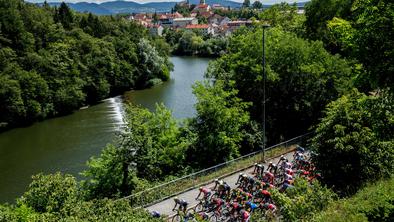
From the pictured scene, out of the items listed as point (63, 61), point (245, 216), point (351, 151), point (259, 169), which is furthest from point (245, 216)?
point (63, 61)

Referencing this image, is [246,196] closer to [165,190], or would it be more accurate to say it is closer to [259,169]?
[259,169]

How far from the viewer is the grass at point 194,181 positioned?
1759cm

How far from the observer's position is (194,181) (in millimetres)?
19203

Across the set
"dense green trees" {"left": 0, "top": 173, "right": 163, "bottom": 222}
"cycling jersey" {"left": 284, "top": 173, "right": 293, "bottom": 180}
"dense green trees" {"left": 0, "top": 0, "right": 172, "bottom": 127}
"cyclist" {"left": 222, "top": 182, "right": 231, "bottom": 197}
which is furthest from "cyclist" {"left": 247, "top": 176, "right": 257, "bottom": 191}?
"dense green trees" {"left": 0, "top": 0, "right": 172, "bottom": 127}

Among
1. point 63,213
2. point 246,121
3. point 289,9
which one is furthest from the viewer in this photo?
point 289,9

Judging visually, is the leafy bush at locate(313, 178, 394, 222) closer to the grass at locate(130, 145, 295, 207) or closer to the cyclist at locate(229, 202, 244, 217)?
the cyclist at locate(229, 202, 244, 217)

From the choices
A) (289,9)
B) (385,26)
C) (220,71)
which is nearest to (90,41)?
(289,9)

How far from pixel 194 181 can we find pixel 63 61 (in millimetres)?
37910

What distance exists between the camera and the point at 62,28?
2234 inches

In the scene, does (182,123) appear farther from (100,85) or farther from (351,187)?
(100,85)

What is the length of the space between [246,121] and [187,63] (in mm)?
65839

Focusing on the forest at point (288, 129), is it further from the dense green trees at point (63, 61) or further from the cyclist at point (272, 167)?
the dense green trees at point (63, 61)

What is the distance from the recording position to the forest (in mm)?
11070

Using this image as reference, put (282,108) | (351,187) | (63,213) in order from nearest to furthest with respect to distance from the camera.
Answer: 1. (63,213)
2. (351,187)
3. (282,108)
